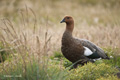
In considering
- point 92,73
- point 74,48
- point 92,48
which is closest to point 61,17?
point 92,48

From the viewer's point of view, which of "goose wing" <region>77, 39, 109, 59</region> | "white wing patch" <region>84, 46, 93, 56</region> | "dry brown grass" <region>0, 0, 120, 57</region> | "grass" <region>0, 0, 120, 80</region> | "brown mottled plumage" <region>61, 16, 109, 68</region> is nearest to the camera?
"grass" <region>0, 0, 120, 80</region>

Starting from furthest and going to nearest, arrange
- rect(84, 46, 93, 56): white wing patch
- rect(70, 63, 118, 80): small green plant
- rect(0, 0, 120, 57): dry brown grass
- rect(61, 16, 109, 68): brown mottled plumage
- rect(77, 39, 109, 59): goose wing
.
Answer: rect(0, 0, 120, 57): dry brown grass < rect(77, 39, 109, 59): goose wing < rect(84, 46, 93, 56): white wing patch < rect(61, 16, 109, 68): brown mottled plumage < rect(70, 63, 118, 80): small green plant

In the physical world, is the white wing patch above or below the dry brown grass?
below

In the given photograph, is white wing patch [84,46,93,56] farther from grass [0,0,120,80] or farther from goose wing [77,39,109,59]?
grass [0,0,120,80]

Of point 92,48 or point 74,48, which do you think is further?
point 92,48

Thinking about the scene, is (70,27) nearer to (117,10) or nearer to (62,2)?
Answer: (117,10)

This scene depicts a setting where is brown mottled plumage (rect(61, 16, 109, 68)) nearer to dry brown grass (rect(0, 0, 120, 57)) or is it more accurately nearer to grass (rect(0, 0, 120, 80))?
grass (rect(0, 0, 120, 80))

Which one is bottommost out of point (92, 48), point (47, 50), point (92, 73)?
point (92, 73)

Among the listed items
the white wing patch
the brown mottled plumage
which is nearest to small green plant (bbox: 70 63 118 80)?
the brown mottled plumage

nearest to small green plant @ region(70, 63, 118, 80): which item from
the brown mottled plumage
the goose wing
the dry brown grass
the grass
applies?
the grass

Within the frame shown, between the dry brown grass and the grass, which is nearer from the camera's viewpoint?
the grass

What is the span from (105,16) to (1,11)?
6629 millimetres

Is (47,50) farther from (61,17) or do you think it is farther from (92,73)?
(61,17)

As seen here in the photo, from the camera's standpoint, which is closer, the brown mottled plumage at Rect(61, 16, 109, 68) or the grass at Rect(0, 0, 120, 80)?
the grass at Rect(0, 0, 120, 80)
